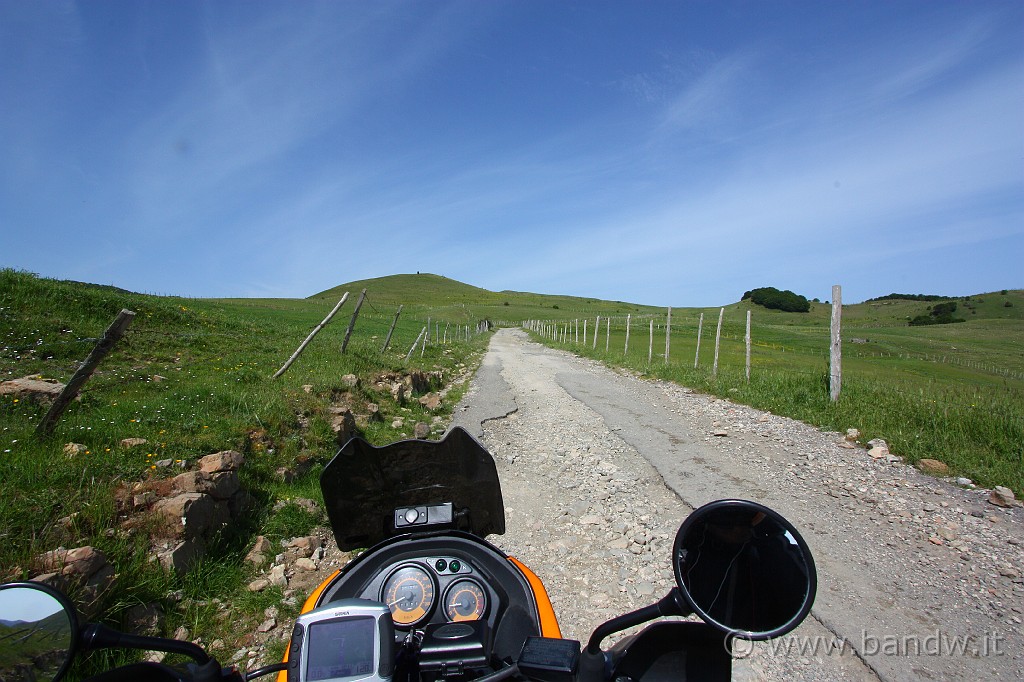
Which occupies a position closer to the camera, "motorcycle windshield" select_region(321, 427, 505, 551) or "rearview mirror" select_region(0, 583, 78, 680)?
"rearview mirror" select_region(0, 583, 78, 680)

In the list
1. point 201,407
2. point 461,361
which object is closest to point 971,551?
point 201,407

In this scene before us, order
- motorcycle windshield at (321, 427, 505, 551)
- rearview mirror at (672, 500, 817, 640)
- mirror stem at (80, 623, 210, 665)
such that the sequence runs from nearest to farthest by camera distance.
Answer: mirror stem at (80, 623, 210, 665) < rearview mirror at (672, 500, 817, 640) < motorcycle windshield at (321, 427, 505, 551)

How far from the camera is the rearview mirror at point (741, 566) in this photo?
1.46 metres

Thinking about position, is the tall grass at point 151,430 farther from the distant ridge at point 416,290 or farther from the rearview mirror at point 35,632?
the distant ridge at point 416,290

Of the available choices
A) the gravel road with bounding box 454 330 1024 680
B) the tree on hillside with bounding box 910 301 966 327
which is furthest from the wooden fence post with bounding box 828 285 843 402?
the tree on hillside with bounding box 910 301 966 327

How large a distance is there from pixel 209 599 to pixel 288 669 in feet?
9.89

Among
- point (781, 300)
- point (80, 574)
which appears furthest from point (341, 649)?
point (781, 300)

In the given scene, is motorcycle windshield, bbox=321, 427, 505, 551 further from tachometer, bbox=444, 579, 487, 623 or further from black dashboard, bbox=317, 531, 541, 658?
tachometer, bbox=444, 579, 487, 623

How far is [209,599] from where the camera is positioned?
380 cm

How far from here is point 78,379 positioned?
191 inches

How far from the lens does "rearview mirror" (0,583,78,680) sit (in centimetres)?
137

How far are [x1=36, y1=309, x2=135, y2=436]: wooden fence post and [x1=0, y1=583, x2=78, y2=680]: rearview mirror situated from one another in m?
4.12

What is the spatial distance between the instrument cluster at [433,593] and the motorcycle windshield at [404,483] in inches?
12.2

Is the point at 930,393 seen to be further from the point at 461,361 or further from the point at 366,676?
the point at 461,361
